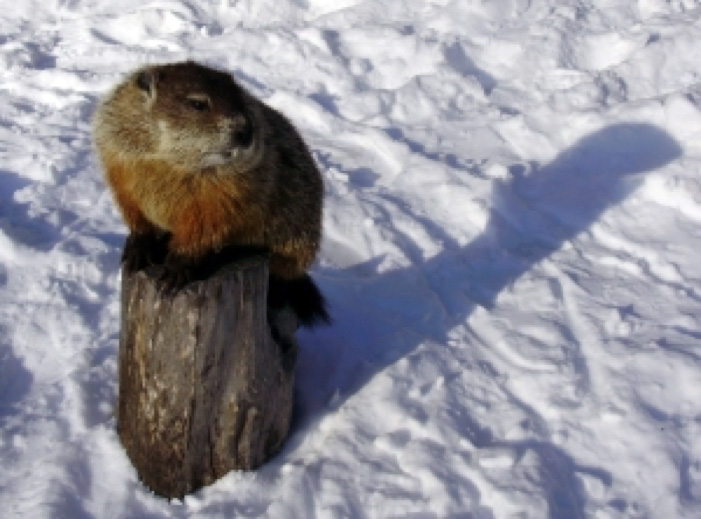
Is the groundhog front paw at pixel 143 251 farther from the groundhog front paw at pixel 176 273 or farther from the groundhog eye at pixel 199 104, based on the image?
the groundhog eye at pixel 199 104

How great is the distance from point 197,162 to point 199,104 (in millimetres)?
197

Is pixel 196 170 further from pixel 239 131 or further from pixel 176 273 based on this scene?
pixel 176 273

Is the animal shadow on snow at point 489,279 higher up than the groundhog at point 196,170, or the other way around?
the groundhog at point 196,170

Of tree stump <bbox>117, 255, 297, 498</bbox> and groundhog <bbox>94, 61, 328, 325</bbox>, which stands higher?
groundhog <bbox>94, 61, 328, 325</bbox>

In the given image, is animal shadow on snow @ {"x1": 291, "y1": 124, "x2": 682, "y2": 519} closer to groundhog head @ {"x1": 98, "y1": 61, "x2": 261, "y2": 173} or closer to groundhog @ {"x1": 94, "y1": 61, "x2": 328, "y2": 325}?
groundhog @ {"x1": 94, "y1": 61, "x2": 328, "y2": 325}

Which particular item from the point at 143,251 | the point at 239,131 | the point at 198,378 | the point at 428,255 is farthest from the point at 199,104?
the point at 428,255

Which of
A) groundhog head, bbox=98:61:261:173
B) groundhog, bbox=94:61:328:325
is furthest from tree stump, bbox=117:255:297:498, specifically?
groundhog head, bbox=98:61:261:173

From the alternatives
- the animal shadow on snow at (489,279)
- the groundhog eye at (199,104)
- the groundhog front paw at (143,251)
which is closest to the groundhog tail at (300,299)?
the animal shadow on snow at (489,279)

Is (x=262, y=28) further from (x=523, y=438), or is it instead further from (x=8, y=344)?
(x=523, y=438)

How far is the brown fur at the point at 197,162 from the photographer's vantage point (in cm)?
292

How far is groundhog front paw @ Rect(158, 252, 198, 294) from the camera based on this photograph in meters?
2.99

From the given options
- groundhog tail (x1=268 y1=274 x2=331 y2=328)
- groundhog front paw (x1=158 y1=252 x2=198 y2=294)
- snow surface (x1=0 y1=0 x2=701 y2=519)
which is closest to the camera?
groundhog front paw (x1=158 y1=252 x2=198 y2=294)

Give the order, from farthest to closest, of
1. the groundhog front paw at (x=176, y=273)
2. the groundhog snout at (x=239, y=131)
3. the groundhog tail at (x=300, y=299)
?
the groundhog tail at (x=300, y=299), the groundhog front paw at (x=176, y=273), the groundhog snout at (x=239, y=131)

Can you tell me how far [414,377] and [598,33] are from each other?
403 centimetres
